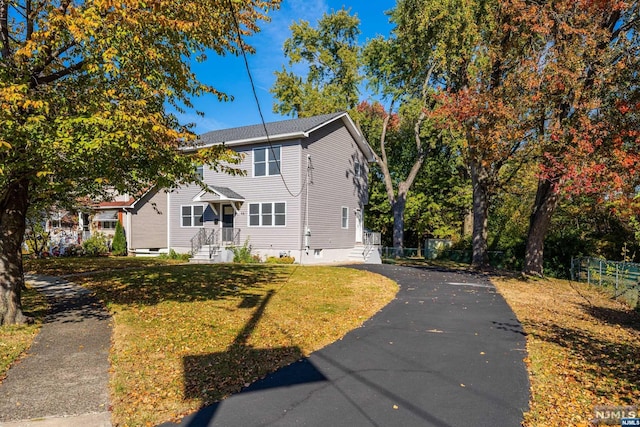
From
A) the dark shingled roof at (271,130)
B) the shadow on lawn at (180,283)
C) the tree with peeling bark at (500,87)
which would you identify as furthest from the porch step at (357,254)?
the tree with peeling bark at (500,87)

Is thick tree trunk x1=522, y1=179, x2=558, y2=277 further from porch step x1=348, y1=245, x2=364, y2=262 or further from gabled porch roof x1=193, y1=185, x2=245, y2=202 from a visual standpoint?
gabled porch roof x1=193, y1=185, x2=245, y2=202

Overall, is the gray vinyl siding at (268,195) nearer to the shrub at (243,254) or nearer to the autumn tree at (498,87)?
the shrub at (243,254)

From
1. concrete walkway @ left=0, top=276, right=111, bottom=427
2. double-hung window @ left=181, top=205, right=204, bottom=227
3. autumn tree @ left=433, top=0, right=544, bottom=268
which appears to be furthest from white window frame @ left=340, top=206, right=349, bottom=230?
concrete walkway @ left=0, top=276, right=111, bottom=427

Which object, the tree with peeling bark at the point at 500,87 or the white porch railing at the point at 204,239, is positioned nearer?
the tree with peeling bark at the point at 500,87

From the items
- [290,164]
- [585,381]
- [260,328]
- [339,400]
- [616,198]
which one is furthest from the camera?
[290,164]

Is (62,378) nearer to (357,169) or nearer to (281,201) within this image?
(281,201)

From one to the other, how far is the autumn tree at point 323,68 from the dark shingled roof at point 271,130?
832 cm

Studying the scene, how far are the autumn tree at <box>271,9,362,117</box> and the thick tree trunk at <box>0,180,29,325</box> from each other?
25.0 m

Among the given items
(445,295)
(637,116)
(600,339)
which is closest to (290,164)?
(445,295)

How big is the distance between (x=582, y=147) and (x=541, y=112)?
101 inches

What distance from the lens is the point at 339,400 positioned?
4.55 meters

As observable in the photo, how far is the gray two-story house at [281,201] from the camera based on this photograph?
20.7m

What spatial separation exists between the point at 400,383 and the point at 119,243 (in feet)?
77.8

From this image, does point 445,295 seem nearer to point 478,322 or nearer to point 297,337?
point 478,322
